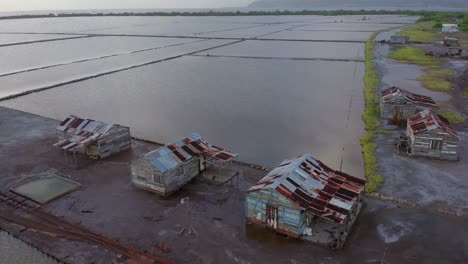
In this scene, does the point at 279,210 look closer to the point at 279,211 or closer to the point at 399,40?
the point at 279,211

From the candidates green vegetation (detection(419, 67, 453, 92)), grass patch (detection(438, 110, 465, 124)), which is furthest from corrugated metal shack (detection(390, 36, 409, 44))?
grass patch (detection(438, 110, 465, 124))

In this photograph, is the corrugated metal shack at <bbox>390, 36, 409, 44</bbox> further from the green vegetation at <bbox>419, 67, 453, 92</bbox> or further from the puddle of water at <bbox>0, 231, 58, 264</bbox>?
the puddle of water at <bbox>0, 231, 58, 264</bbox>

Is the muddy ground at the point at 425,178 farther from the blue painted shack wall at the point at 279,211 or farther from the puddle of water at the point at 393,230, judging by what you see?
the blue painted shack wall at the point at 279,211

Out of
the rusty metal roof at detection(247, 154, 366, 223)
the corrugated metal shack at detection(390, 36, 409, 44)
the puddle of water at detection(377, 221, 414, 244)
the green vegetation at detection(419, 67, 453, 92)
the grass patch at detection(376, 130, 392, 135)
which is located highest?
the corrugated metal shack at detection(390, 36, 409, 44)

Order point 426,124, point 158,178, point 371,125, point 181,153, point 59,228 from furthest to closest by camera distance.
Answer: point 371,125
point 426,124
point 181,153
point 158,178
point 59,228

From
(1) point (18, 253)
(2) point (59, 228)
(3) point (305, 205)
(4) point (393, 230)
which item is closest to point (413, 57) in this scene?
(4) point (393, 230)

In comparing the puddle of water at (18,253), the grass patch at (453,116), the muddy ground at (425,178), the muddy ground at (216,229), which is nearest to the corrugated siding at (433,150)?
the muddy ground at (425,178)

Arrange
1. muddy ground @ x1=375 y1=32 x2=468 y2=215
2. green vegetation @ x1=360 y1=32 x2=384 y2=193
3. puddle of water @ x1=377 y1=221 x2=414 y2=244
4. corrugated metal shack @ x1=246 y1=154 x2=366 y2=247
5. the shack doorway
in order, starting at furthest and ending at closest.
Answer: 1. green vegetation @ x1=360 y1=32 x2=384 y2=193
2. muddy ground @ x1=375 y1=32 x2=468 y2=215
3. the shack doorway
4. puddle of water @ x1=377 y1=221 x2=414 y2=244
5. corrugated metal shack @ x1=246 y1=154 x2=366 y2=247
